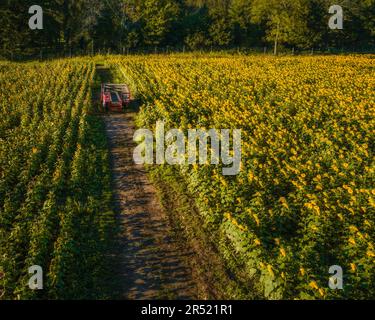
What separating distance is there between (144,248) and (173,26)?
49.8 m

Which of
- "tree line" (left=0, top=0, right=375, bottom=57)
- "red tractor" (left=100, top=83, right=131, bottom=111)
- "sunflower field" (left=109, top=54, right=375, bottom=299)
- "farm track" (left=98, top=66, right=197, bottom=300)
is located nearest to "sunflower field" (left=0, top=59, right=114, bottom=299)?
"farm track" (left=98, top=66, right=197, bottom=300)

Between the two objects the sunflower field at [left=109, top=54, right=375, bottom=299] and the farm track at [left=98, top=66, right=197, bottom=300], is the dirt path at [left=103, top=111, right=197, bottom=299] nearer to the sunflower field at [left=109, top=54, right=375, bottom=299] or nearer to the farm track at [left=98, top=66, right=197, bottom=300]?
the farm track at [left=98, top=66, right=197, bottom=300]

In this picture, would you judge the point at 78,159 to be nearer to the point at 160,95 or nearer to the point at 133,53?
the point at 160,95

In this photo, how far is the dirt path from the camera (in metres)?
8.59

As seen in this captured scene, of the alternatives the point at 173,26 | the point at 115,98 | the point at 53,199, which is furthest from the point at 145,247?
the point at 173,26

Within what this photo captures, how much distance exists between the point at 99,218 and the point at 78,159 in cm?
372

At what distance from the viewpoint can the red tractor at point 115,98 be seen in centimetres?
2212

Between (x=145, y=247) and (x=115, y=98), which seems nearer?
(x=145, y=247)

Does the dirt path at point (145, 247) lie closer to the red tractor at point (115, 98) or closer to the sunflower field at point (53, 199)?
the sunflower field at point (53, 199)

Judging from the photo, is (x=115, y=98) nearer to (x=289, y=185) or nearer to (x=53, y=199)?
(x=53, y=199)

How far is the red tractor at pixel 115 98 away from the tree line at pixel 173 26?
23573 millimetres

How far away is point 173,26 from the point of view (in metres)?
55.1

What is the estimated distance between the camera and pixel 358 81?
28734 mm
